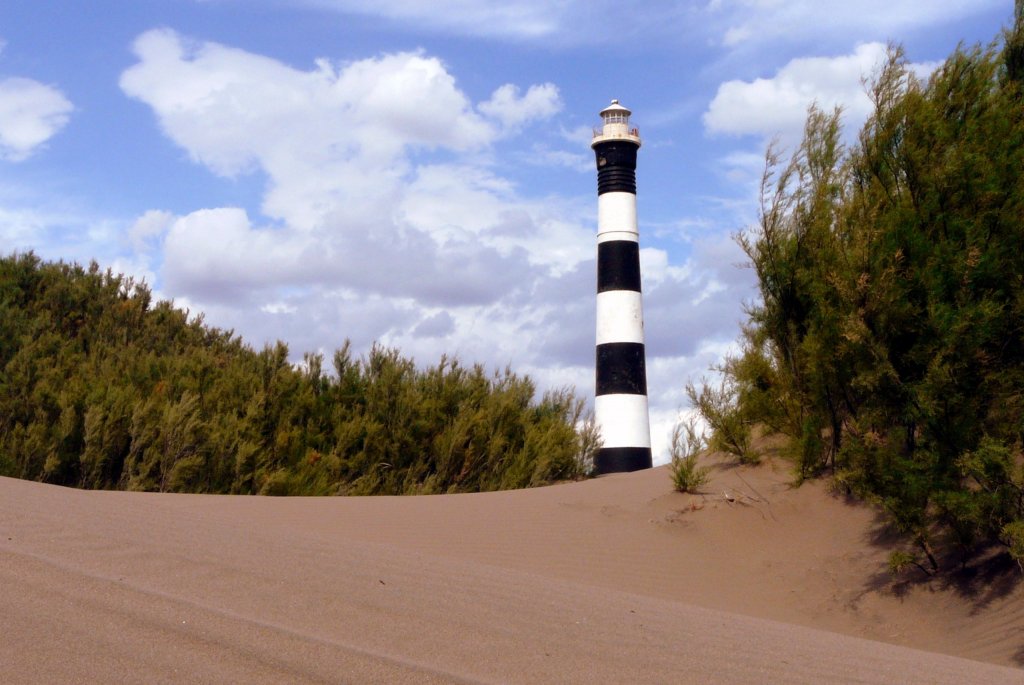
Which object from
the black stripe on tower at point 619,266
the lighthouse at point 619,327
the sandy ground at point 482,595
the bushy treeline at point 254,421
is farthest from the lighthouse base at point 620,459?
the sandy ground at point 482,595

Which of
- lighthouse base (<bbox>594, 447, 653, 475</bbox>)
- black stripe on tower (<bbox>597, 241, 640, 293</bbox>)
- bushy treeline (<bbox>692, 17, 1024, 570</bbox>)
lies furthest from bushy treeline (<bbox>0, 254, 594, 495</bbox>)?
bushy treeline (<bbox>692, 17, 1024, 570</bbox>)

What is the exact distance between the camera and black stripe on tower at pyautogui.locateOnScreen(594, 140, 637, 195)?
2161 cm

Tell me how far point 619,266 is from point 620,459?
4.14 metres

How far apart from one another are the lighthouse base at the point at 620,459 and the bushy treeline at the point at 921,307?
785 cm

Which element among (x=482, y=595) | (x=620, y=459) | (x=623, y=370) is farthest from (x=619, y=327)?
(x=482, y=595)

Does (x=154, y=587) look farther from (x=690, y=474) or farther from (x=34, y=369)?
(x=34, y=369)

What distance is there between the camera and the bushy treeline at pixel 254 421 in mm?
13461

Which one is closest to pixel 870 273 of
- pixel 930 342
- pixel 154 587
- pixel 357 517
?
pixel 930 342

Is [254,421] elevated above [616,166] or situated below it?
below

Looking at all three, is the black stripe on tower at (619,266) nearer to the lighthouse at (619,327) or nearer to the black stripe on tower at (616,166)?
the lighthouse at (619,327)

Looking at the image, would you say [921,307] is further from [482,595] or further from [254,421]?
[254,421]

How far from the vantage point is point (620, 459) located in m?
19.7

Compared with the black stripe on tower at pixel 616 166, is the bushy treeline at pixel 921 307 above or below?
below

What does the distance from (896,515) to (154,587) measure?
722 cm
